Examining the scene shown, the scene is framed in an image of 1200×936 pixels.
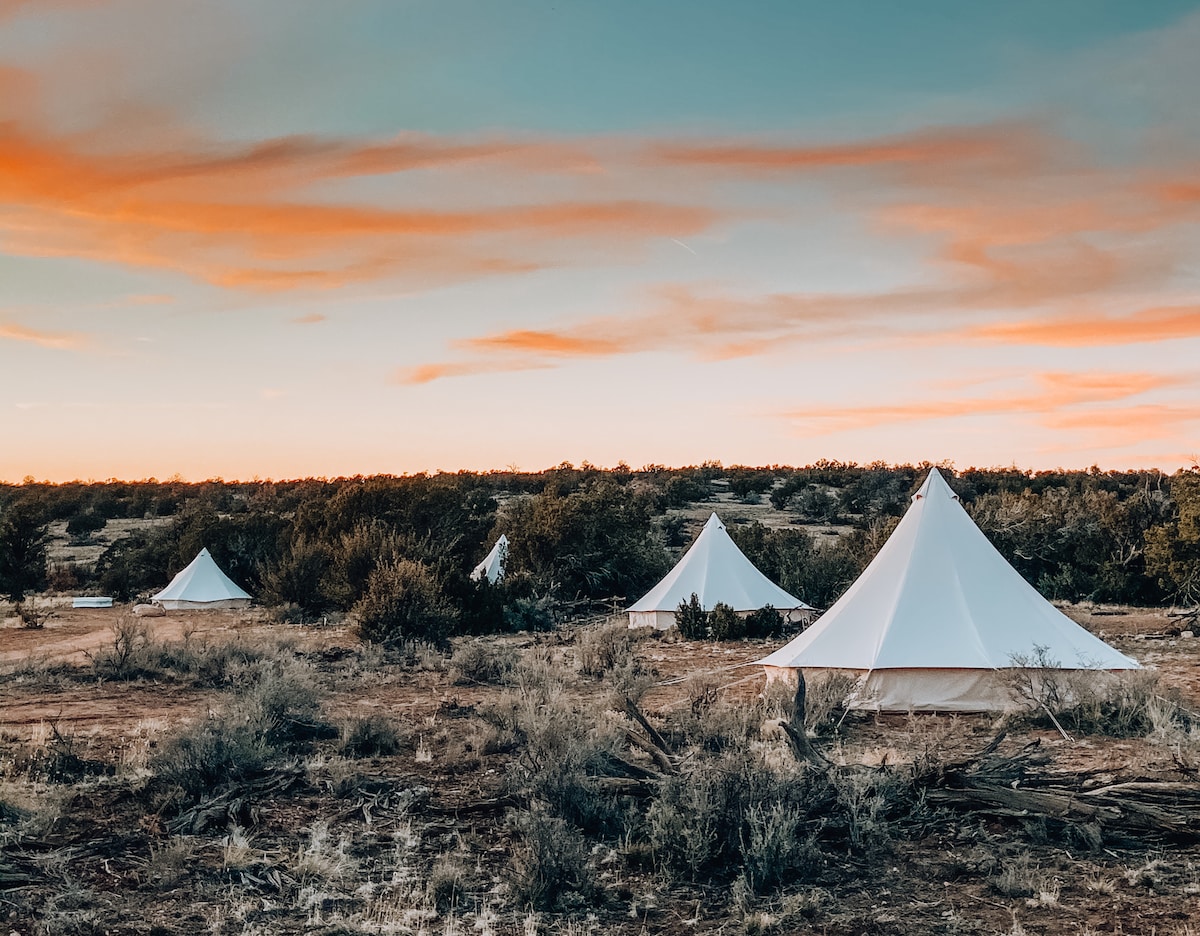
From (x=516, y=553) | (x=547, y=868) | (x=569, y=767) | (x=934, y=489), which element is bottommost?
(x=547, y=868)

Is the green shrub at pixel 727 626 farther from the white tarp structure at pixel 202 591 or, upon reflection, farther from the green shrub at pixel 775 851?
the white tarp structure at pixel 202 591

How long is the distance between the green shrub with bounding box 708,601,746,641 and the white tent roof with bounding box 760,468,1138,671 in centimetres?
701

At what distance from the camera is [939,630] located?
1242 centimetres

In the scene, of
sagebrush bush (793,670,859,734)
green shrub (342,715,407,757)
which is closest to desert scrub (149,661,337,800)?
green shrub (342,715,407,757)

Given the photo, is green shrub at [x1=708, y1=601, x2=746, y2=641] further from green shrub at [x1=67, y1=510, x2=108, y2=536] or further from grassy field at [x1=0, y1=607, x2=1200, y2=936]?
green shrub at [x1=67, y1=510, x2=108, y2=536]

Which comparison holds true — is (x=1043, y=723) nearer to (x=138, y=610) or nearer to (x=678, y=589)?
(x=678, y=589)

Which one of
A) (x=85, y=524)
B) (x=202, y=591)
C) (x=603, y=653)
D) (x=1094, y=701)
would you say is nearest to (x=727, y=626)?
(x=603, y=653)

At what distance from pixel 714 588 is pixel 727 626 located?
67.9 inches

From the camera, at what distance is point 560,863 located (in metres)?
6.66

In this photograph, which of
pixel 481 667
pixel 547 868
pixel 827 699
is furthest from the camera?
pixel 481 667

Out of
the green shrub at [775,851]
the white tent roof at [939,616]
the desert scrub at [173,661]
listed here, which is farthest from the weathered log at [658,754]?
the desert scrub at [173,661]

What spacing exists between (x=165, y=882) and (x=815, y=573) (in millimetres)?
20317

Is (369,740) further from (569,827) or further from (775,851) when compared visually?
(775,851)

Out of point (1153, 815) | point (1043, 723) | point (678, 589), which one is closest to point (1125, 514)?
point (678, 589)
